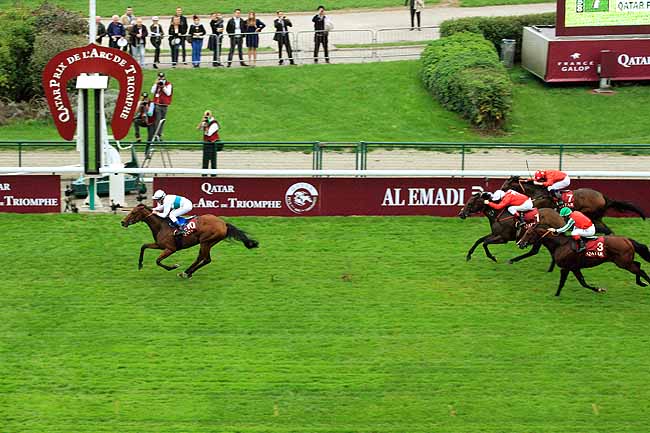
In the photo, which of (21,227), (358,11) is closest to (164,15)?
(358,11)

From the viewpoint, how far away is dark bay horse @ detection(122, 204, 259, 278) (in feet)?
59.8

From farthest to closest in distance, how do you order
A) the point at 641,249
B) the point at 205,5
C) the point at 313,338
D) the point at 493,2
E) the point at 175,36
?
the point at 493,2 < the point at 205,5 < the point at 175,36 < the point at 641,249 < the point at 313,338

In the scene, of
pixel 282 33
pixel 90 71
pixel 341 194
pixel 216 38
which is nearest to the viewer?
pixel 90 71

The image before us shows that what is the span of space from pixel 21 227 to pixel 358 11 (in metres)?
20.2

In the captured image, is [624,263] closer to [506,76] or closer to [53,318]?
[53,318]

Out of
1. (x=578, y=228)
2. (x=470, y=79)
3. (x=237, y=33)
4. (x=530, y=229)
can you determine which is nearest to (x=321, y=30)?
(x=237, y=33)

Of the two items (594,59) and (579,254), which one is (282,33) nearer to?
(594,59)

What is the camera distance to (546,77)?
3141 centimetres

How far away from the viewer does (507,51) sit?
32.8 m

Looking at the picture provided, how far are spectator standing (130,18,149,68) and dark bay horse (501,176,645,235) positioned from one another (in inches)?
527

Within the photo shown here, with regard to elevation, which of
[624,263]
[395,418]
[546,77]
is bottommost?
[395,418]

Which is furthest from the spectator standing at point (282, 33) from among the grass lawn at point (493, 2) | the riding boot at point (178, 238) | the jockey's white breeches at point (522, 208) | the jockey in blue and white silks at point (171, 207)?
the riding boot at point (178, 238)

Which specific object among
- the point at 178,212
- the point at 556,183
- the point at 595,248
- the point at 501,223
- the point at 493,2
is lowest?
the point at 595,248

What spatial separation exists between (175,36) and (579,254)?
653 inches
